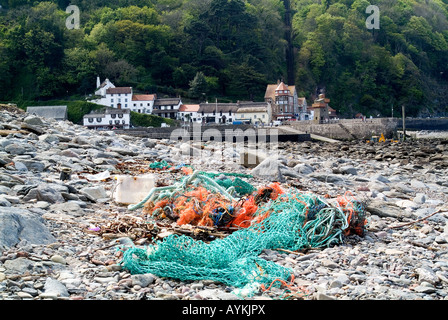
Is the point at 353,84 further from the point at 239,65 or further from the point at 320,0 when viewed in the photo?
the point at 320,0

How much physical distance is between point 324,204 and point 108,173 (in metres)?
4.55

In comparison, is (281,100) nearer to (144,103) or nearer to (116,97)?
(144,103)

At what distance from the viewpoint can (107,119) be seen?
46.8 metres

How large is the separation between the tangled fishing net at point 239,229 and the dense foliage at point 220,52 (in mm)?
51211

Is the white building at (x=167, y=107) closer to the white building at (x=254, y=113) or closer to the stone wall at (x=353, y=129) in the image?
the white building at (x=254, y=113)

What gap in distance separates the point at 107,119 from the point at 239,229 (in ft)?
144

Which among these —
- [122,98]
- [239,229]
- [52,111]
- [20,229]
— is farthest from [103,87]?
[20,229]

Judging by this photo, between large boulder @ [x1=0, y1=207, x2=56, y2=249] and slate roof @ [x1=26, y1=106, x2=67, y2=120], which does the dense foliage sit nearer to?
slate roof @ [x1=26, y1=106, x2=67, y2=120]

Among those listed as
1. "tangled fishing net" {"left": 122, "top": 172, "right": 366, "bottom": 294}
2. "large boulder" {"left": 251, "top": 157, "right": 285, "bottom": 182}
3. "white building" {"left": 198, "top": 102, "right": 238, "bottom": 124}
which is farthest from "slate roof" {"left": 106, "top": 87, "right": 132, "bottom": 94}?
"tangled fishing net" {"left": 122, "top": 172, "right": 366, "bottom": 294}

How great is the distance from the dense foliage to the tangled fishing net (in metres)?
51.2

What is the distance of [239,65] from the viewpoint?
6331 cm

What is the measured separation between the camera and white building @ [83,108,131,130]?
46.6 m

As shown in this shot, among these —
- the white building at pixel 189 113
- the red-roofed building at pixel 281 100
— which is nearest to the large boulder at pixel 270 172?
the white building at pixel 189 113
